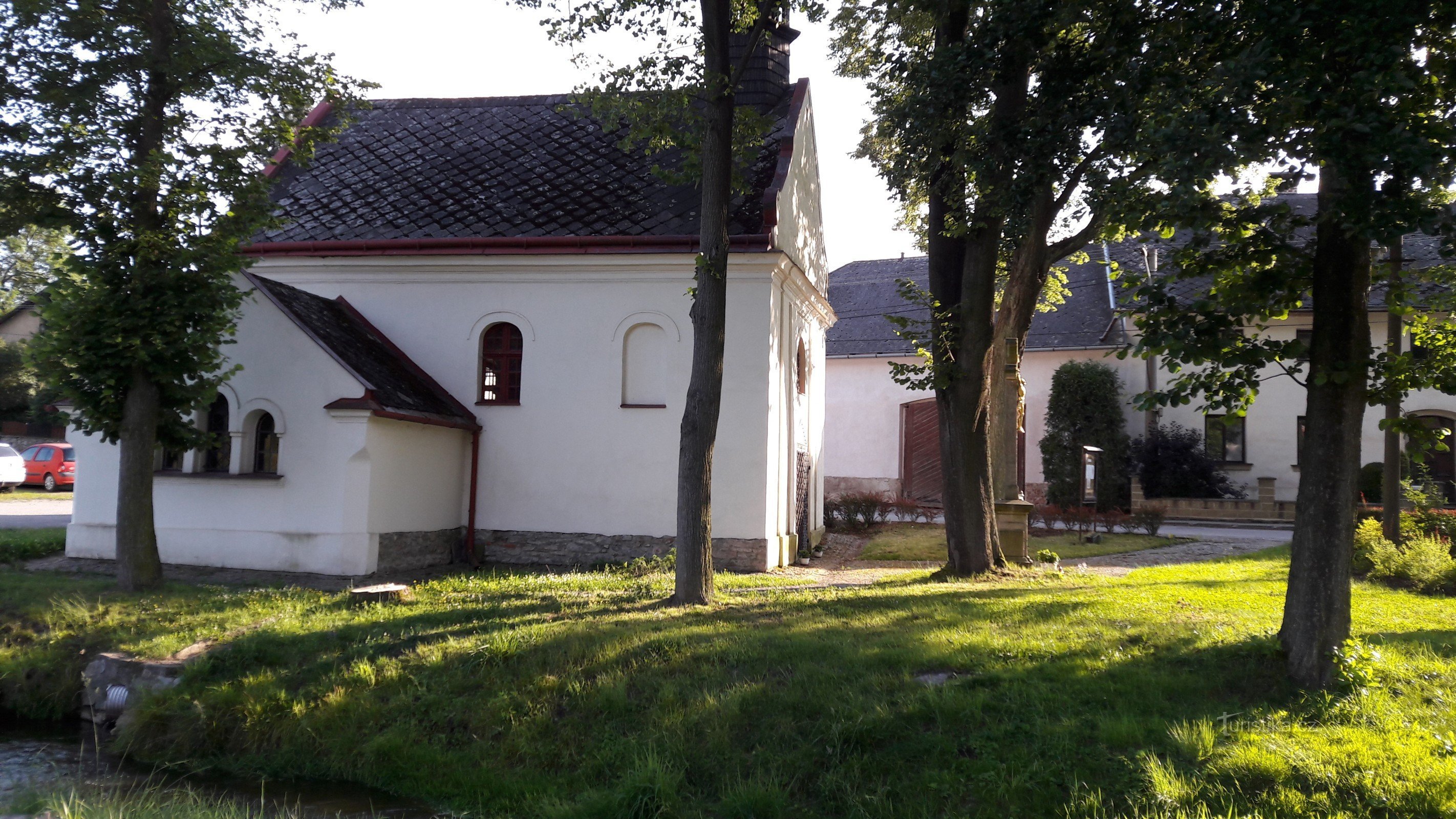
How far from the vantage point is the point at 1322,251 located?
21.4 feet

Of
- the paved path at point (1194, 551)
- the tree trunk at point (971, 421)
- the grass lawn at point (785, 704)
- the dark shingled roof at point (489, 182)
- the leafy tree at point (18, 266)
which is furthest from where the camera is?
the leafy tree at point (18, 266)

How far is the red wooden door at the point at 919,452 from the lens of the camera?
1063 inches

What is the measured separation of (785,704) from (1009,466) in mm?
8408

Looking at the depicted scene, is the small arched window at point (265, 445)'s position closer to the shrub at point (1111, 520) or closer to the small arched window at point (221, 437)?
the small arched window at point (221, 437)

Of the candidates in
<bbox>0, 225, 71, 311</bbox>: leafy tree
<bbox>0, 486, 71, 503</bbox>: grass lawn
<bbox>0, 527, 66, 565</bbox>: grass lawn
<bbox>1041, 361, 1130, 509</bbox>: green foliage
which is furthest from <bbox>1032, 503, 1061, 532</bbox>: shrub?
<bbox>0, 486, 71, 503</bbox>: grass lawn

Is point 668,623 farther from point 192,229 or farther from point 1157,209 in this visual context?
point 192,229

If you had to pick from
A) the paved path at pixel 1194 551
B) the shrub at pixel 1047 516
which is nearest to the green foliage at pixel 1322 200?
the paved path at pixel 1194 551

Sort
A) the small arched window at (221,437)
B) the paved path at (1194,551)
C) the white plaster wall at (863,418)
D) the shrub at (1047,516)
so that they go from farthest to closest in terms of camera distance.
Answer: the white plaster wall at (863,418)
the shrub at (1047,516)
the paved path at (1194,551)
the small arched window at (221,437)

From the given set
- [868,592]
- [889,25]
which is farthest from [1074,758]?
[889,25]

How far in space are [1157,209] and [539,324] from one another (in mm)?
10060

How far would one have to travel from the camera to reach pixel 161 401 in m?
10.8

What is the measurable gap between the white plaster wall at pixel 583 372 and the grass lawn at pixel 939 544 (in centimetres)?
427

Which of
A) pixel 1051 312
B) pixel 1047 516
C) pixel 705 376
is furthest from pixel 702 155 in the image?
pixel 1051 312

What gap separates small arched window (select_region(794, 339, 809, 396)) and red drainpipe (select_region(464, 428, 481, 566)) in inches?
218
